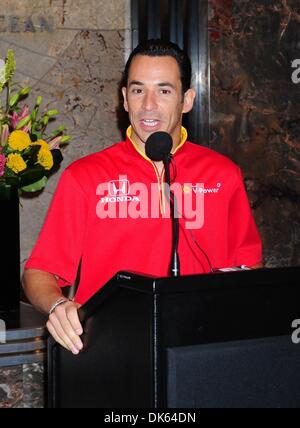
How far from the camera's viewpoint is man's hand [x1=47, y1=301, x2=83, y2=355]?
1.55 m

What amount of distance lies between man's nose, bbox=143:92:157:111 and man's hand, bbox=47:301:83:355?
0.76 metres

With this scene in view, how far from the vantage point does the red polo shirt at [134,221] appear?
2.14m

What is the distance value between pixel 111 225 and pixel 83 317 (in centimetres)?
69

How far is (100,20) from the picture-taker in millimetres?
3275

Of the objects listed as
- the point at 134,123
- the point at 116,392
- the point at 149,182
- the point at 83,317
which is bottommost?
the point at 116,392

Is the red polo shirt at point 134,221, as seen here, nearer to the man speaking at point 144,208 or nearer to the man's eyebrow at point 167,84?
the man speaking at point 144,208

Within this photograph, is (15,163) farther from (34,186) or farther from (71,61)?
(71,61)

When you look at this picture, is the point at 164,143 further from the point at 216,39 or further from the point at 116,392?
the point at 216,39

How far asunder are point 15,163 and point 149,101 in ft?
1.59

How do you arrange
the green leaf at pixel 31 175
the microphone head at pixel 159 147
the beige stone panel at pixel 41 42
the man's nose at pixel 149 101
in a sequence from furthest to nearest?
the beige stone panel at pixel 41 42 < the green leaf at pixel 31 175 < the man's nose at pixel 149 101 < the microphone head at pixel 159 147

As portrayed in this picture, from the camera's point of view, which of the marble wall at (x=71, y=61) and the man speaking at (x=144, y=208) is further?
the marble wall at (x=71, y=61)

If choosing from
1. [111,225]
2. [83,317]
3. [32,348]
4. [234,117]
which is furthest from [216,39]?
[83,317]

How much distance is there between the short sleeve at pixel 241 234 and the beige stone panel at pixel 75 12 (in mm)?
1211

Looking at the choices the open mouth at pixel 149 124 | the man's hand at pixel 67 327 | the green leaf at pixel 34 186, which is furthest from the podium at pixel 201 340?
the green leaf at pixel 34 186
